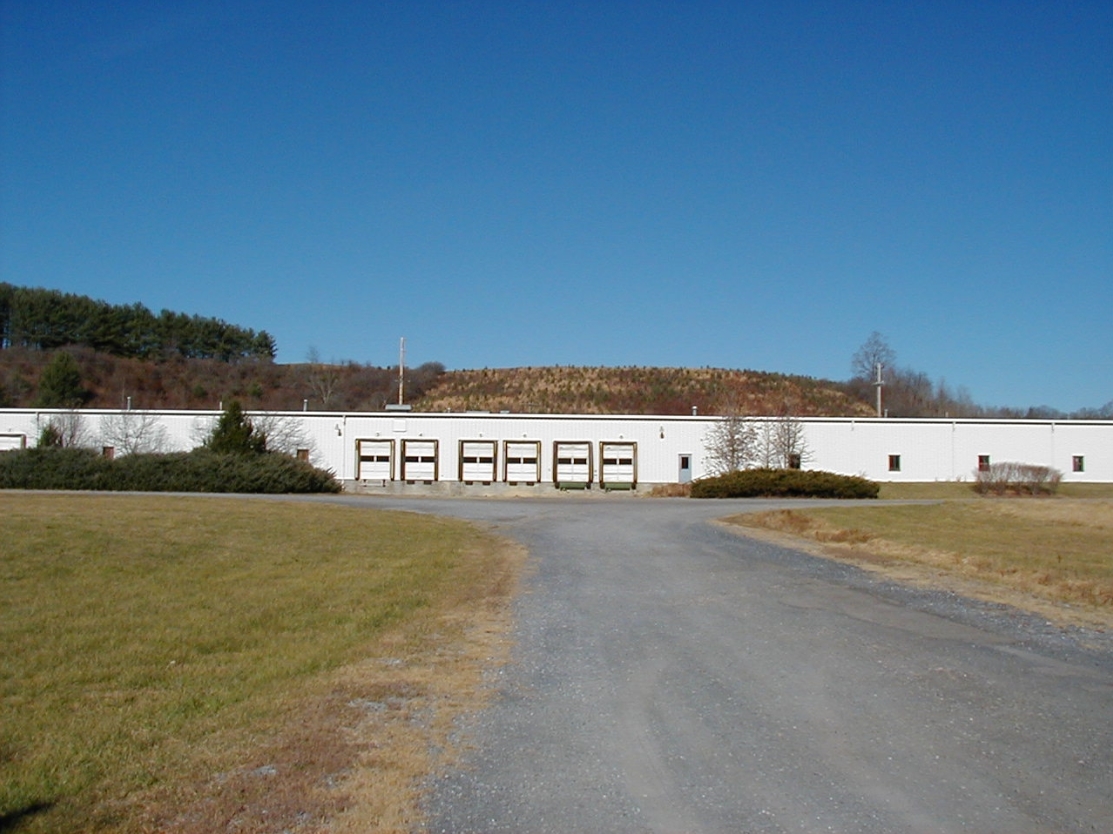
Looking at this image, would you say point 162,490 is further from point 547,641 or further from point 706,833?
point 706,833

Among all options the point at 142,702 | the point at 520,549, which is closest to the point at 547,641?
the point at 142,702

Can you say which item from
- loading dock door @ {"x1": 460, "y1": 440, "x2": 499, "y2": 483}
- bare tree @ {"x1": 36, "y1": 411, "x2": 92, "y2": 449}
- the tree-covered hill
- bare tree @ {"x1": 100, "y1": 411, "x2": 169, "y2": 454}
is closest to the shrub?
loading dock door @ {"x1": 460, "y1": 440, "x2": 499, "y2": 483}

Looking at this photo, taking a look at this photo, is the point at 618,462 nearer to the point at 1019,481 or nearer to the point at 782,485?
the point at 782,485

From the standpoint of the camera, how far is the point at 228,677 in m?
7.76

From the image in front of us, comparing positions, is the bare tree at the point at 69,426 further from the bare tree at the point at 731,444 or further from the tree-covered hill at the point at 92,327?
the tree-covered hill at the point at 92,327

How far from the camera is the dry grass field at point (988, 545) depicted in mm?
12477

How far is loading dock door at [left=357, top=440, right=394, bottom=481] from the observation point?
49.8 meters

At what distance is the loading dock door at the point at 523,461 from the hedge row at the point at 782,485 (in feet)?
35.9

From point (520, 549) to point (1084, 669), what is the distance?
11667 millimetres

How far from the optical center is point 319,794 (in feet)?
16.1

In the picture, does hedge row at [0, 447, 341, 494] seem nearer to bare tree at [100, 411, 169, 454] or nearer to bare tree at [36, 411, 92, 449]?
bare tree at [100, 411, 169, 454]

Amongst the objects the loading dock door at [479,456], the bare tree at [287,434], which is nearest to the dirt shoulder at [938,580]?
the loading dock door at [479,456]

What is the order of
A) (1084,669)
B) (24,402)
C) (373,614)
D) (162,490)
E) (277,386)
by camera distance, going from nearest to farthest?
(1084,669) → (373,614) → (162,490) → (24,402) → (277,386)

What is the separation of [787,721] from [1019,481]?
42.2m
